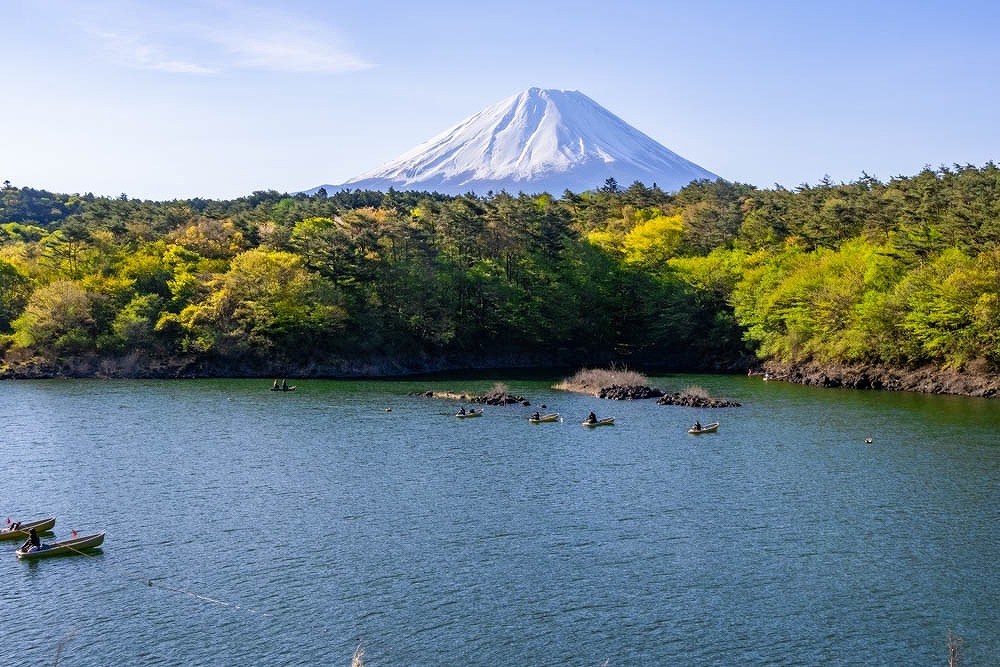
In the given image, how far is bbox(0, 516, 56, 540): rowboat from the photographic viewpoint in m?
28.5

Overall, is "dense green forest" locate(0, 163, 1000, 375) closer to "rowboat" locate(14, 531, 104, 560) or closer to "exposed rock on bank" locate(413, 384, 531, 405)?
"exposed rock on bank" locate(413, 384, 531, 405)

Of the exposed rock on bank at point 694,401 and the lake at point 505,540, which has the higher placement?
the exposed rock on bank at point 694,401

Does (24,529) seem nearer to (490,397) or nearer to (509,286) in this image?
(490,397)

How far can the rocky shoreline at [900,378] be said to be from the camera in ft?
192

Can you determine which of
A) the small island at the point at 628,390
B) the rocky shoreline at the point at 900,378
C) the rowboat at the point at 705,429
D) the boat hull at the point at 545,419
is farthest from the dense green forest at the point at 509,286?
the boat hull at the point at 545,419

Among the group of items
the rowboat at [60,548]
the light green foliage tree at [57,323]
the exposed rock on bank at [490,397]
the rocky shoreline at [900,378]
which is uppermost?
the light green foliage tree at [57,323]

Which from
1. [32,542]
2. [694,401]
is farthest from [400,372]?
[32,542]

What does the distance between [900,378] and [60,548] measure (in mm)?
54743

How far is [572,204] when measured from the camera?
104312mm

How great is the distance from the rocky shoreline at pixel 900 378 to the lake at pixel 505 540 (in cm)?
1034

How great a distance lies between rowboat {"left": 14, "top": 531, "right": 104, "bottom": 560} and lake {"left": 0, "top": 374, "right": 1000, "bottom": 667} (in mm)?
373

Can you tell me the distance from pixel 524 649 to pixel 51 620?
12.0m

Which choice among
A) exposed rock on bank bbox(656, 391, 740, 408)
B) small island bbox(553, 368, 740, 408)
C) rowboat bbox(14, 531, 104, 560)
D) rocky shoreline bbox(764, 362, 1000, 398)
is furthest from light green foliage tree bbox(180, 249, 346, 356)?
rowboat bbox(14, 531, 104, 560)

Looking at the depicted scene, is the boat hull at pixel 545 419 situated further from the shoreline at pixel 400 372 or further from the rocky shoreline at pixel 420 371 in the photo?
the shoreline at pixel 400 372
